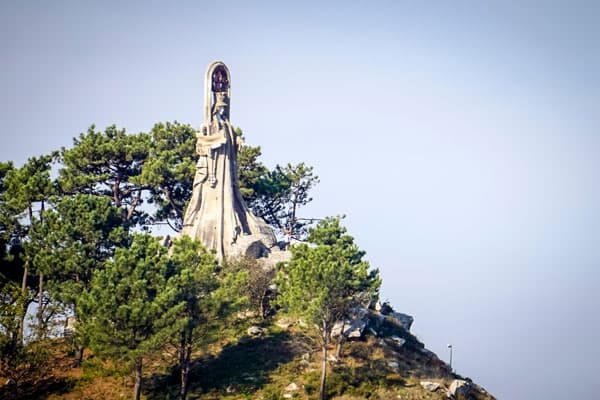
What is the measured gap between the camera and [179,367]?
43.8 metres

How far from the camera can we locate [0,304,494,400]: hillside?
41.5 metres

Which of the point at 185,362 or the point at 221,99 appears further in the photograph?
the point at 221,99

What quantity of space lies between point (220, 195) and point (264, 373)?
1347 centimetres

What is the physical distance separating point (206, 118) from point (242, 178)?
871 centimetres

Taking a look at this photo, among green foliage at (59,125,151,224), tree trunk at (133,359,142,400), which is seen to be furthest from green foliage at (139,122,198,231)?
tree trunk at (133,359,142,400)

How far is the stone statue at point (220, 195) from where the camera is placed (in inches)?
2013

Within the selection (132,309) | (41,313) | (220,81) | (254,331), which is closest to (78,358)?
(41,313)

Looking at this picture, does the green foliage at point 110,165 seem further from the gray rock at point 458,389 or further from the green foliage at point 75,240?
the gray rock at point 458,389

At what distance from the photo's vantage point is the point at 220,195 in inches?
2058

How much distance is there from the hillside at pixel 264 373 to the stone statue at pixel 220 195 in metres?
5.56

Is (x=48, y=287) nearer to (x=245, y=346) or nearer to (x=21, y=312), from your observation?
(x=21, y=312)

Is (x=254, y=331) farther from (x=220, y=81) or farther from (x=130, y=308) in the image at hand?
(x=220, y=81)

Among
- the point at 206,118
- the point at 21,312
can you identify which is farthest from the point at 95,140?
the point at 21,312

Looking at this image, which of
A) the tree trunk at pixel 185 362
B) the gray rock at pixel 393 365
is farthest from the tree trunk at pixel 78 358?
the gray rock at pixel 393 365
